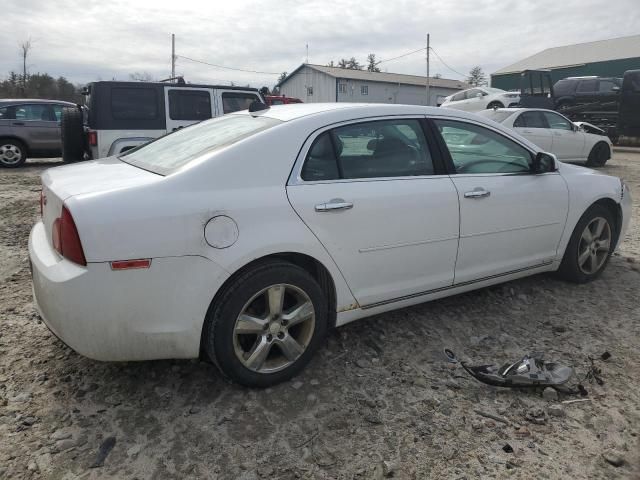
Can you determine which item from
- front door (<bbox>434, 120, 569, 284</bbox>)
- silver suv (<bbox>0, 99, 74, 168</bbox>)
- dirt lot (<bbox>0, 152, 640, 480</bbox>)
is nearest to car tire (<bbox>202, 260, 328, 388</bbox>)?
dirt lot (<bbox>0, 152, 640, 480</bbox>)

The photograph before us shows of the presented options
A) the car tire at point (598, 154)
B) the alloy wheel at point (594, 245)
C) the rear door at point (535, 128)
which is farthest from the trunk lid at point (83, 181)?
the car tire at point (598, 154)

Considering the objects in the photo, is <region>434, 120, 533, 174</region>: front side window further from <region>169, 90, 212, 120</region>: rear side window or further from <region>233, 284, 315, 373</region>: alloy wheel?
<region>169, 90, 212, 120</region>: rear side window

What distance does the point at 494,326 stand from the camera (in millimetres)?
3523

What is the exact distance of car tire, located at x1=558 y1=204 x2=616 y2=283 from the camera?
4.09 metres

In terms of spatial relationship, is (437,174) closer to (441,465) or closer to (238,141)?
(238,141)

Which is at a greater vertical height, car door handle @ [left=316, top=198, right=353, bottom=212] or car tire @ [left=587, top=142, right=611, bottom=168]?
car tire @ [left=587, top=142, right=611, bottom=168]

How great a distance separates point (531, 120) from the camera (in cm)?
1052

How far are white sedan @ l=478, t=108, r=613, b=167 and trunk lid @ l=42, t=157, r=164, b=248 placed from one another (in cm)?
892

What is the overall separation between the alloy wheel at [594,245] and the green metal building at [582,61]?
1380 inches

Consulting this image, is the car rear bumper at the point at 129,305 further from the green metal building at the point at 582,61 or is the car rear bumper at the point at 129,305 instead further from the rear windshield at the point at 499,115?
the green metal building at the point at 582,61

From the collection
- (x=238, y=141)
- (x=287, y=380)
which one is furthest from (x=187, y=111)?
(x=287, y=380)

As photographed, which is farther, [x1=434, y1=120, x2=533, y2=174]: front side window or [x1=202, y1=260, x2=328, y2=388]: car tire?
[x1=434, y1=120, x2=533, y2=174]: front side window

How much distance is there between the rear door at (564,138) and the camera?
35.8 ft

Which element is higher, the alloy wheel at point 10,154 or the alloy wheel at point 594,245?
the alloy wheel at point 10,154
